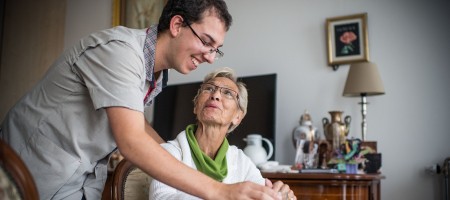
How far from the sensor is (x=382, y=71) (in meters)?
2.91

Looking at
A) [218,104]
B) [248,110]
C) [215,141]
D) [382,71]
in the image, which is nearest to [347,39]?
[382,71]

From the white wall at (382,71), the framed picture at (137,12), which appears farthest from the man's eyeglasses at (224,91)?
the framed picture at (137,12)

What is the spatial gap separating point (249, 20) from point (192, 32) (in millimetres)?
2298

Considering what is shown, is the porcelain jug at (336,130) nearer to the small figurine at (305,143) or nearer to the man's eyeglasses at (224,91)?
the small figurine at (305,143)

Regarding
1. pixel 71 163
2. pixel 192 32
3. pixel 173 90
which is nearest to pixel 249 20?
pixel 173 90

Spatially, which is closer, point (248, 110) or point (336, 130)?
point (336, 130)

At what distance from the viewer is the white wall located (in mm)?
2748

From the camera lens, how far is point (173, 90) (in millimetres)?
3469

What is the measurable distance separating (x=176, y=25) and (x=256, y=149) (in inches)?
63.0

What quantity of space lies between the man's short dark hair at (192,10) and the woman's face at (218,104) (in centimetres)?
54

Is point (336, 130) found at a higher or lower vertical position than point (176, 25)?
lower

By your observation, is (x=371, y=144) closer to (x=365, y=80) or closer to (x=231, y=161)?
(x=365, y=80)

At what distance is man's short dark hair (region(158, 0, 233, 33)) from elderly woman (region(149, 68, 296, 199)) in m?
0.51

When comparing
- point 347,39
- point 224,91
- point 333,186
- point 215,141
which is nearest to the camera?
point 215,141
